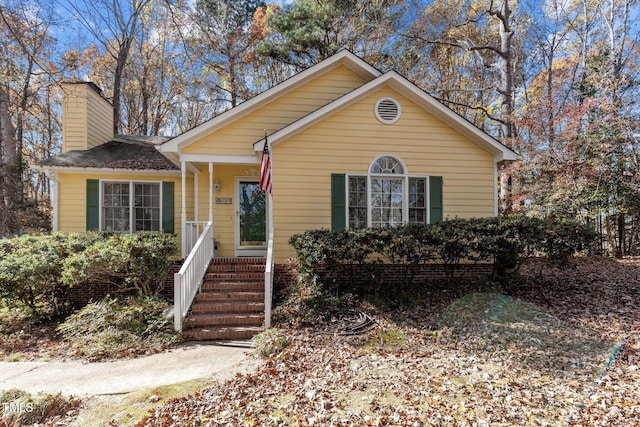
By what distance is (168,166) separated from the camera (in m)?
10.0

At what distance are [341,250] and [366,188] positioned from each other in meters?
2.25

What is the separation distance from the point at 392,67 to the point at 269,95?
9206mm

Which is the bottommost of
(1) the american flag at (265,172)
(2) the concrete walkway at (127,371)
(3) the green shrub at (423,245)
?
(2) the concrete walkway at (127,371)

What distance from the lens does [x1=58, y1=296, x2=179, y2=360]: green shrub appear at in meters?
5.67

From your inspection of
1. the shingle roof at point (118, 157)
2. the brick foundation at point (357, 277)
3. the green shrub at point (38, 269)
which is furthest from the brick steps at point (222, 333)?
the shingle roof at point (118, 157)

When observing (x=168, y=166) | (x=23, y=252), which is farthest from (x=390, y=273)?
(x=23, y=252)

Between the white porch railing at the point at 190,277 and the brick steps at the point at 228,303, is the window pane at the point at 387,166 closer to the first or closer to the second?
the brick steps at the point at 228,303

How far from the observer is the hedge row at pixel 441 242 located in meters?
6.87

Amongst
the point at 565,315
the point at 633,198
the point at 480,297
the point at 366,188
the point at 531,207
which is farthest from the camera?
the point at 531,207

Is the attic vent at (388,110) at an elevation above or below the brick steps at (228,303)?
above

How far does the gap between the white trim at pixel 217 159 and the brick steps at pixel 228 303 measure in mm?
2507

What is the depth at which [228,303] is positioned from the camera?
271 inches

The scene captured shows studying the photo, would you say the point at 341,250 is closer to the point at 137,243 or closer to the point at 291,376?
the point at 291,376

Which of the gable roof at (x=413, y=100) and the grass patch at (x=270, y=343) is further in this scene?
the gable roof at (x=413, y=100)
